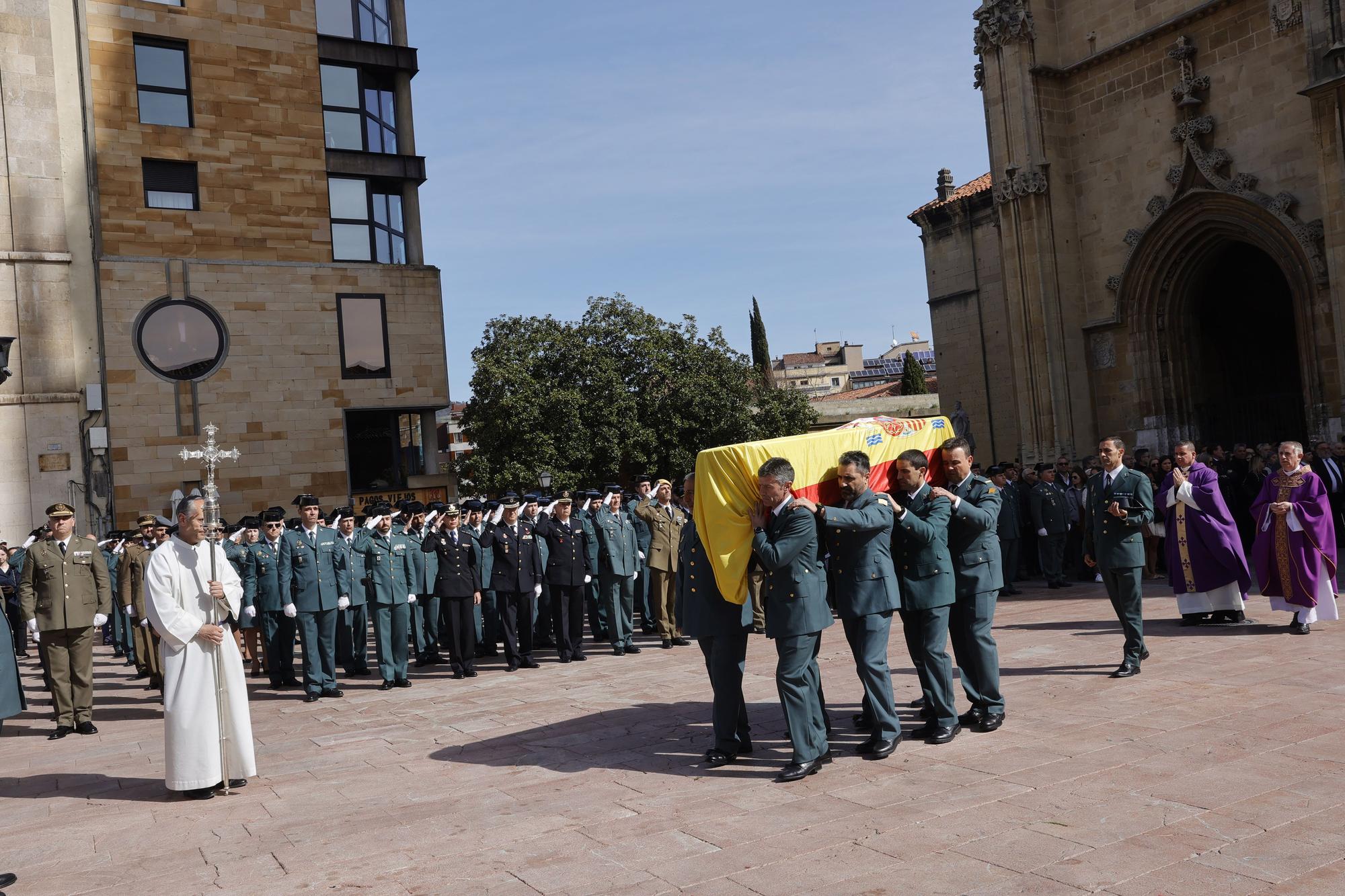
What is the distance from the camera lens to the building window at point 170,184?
78.5 ft

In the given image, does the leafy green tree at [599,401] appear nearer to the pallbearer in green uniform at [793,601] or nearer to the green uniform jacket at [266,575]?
the green uniform jacket at [266,575]

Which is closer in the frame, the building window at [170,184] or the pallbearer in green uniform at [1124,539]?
the pallbearer in green uniform at [1124,539]

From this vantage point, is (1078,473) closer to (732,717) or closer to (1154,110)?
(1154,110)

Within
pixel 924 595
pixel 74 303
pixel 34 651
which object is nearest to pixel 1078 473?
pixel 924 595

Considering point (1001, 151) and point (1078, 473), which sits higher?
point (1001, 151)

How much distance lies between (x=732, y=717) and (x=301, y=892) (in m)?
2.88

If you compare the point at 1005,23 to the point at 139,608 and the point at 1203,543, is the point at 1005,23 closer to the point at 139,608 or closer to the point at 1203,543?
the point at 1203,543

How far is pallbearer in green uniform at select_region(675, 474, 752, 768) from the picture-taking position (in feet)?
22.6

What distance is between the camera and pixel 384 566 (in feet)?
37.6

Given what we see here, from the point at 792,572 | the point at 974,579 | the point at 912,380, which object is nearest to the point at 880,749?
the point at 792,572

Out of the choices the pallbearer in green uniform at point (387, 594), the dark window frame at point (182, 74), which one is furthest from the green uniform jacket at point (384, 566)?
the dark window frame at point (182, 74)

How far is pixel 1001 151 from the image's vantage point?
2300 cm

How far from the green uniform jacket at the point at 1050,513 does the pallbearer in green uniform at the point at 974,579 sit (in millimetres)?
9215

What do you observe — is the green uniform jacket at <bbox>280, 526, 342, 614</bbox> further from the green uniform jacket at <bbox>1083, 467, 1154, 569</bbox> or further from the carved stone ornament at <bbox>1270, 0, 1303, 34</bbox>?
the carved stone ornament at <bbox>1270, 0, 1303, 34</bbox>
